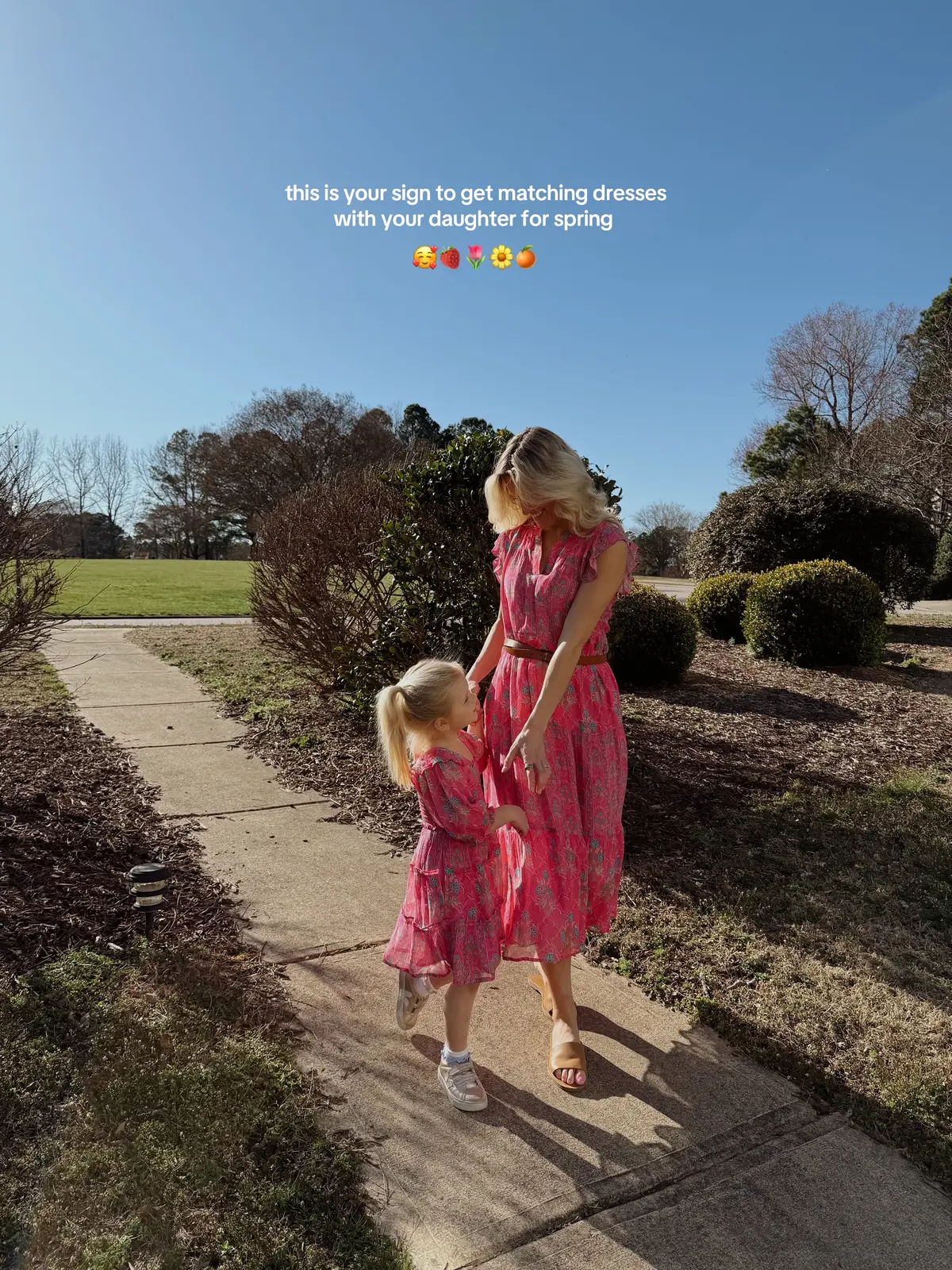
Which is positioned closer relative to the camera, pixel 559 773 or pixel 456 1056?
pixel 456 1056

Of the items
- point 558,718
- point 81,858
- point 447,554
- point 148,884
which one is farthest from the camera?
point 447,554

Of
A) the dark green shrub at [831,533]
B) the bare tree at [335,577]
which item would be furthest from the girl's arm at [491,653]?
the dark green shrub at [831,533]

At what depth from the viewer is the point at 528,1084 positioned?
2.31 m

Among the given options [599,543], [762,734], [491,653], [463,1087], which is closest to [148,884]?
[463,1087]

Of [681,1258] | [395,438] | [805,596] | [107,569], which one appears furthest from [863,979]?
[395,438]

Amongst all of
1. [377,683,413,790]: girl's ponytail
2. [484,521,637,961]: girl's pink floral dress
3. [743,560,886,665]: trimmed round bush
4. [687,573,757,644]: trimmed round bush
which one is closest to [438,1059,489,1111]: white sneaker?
[484,521,637,961]: girl's pink floral dress

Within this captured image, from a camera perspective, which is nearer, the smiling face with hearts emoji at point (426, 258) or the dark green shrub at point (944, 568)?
the smiling face with hearts emoji at point (426, 258)

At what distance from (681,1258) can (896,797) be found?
12.3ft

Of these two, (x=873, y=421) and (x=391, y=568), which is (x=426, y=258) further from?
(x=873, y=421)

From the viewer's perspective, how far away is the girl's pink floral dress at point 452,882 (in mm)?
2256

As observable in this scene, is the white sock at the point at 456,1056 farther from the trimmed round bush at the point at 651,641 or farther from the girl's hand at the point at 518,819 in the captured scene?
the trimmed round bush at the point at 651,641

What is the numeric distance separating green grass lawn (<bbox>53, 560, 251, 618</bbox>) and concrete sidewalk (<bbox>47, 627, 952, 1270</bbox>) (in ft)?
25.9

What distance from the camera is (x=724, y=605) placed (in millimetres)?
10625

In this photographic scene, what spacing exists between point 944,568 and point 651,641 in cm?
1517
